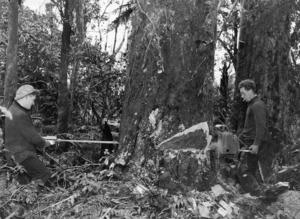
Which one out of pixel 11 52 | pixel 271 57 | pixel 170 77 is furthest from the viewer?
pixel 271 57

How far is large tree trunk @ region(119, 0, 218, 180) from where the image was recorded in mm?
4703

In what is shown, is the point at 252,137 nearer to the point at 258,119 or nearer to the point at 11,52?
the point at 258,119

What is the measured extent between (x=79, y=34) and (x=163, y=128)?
16.9ft

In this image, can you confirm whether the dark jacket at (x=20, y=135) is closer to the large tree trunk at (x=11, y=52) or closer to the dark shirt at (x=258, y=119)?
the large tree trunk at (x=11, y=52)

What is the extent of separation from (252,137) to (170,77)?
2.23 metres

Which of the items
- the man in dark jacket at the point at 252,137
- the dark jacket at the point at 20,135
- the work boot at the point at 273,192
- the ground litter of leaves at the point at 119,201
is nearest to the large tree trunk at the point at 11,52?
the dark jacket at the point at 20,135

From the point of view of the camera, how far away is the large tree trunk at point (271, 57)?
776 centimetres

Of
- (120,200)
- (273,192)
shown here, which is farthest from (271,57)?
(120,200)

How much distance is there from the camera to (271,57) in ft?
25.6

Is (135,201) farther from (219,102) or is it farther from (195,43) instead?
(219,102)

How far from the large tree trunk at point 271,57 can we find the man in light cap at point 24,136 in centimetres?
463

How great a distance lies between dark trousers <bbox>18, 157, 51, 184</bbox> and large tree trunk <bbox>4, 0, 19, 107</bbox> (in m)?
2.90

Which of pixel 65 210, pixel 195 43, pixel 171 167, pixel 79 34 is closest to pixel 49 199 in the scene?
pixel 65 210

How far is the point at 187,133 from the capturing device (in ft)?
15.3
